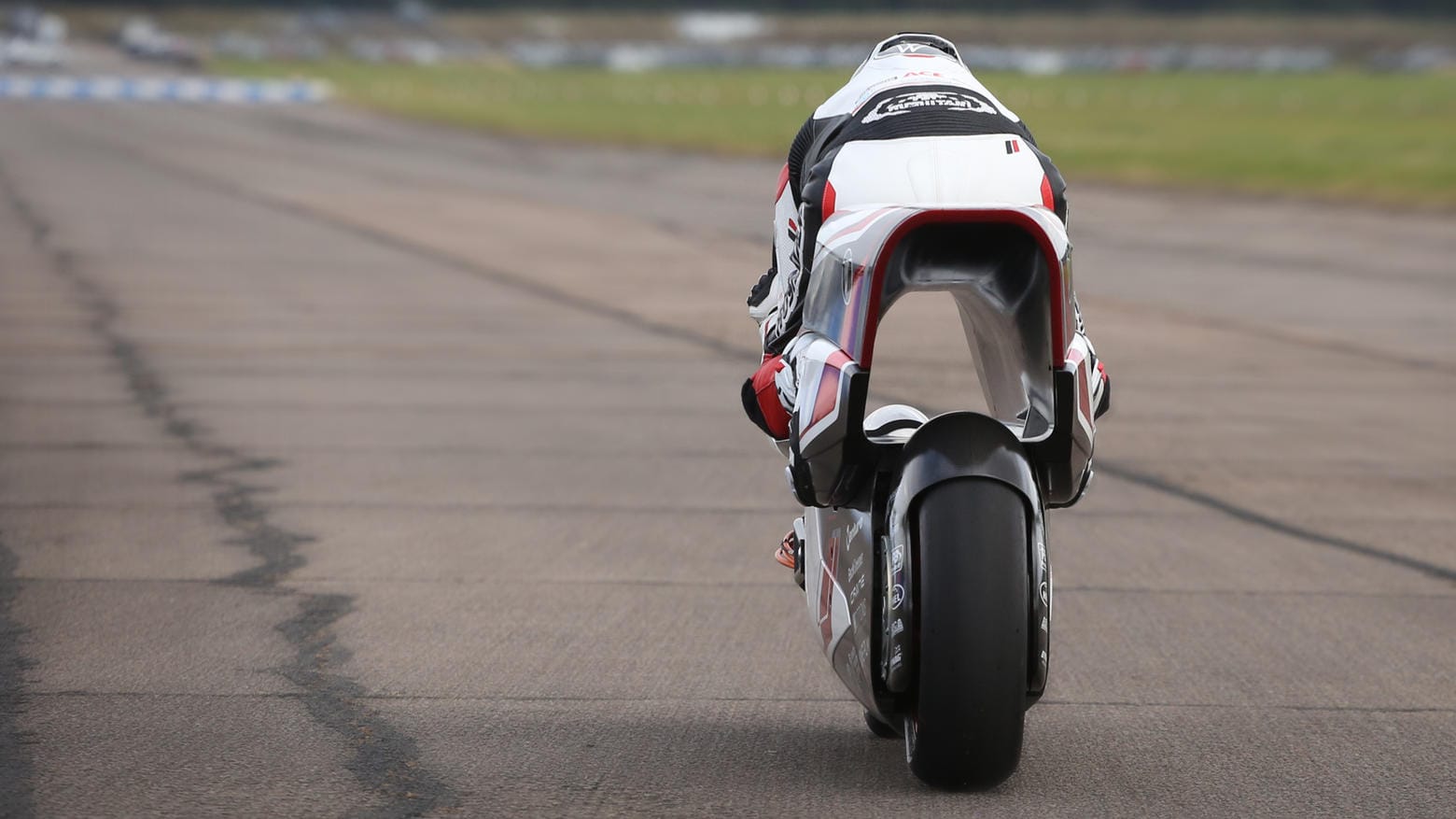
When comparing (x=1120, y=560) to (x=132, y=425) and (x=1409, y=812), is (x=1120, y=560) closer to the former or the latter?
(x=1409, y=812)

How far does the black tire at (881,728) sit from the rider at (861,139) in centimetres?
49

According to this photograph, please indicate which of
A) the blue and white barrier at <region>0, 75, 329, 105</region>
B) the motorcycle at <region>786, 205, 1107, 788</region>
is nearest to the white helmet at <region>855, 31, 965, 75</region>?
the motorcycle at <region>786, 205, 1107, 788</region>

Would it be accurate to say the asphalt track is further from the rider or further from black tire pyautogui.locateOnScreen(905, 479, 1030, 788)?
the rider

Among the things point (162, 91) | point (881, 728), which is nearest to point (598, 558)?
point (881, 728)

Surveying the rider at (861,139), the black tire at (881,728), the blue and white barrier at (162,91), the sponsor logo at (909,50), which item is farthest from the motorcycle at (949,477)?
the blue and white barrier at (162,91)

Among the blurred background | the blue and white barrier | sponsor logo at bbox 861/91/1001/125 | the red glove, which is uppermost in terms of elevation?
sponsor logo at bbox 861/91/1001/125

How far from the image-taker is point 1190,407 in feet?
37.0

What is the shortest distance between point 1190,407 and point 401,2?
130485 mm

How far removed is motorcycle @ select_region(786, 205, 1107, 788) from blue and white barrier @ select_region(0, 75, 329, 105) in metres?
57.6

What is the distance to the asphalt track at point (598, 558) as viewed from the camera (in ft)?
14.8

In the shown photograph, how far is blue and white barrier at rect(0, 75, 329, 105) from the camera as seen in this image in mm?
61916

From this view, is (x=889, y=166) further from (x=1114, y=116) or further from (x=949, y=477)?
(x=1114, y=116)

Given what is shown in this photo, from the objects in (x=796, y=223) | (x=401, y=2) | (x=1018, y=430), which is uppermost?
(x=796, y=223)

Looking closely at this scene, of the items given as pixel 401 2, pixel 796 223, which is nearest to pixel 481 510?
pixel 796 223
